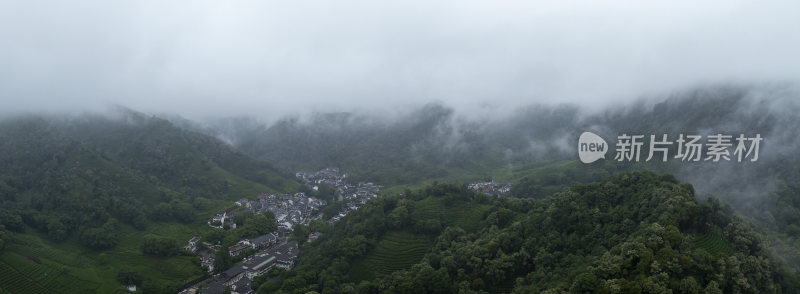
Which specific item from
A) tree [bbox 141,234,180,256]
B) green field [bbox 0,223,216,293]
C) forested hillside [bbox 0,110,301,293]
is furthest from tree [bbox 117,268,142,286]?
tree [bbox 141,234,180,256]

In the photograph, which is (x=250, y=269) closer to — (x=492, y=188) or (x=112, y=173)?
(x=112, y=173)

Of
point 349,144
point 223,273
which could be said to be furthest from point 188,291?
point 349,144

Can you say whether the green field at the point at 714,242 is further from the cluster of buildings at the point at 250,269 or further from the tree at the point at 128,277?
the tree at the point at 128,277

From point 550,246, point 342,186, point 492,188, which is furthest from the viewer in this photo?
point 342,186

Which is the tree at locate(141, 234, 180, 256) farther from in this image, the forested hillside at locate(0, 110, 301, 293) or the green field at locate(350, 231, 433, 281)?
the green field at locate(350, 231, 433, 281)

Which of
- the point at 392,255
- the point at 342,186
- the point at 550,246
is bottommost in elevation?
the point at 342,186

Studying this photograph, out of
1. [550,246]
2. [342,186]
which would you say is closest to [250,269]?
[550,246]

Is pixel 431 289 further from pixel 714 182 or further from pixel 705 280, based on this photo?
pixel 714 182
